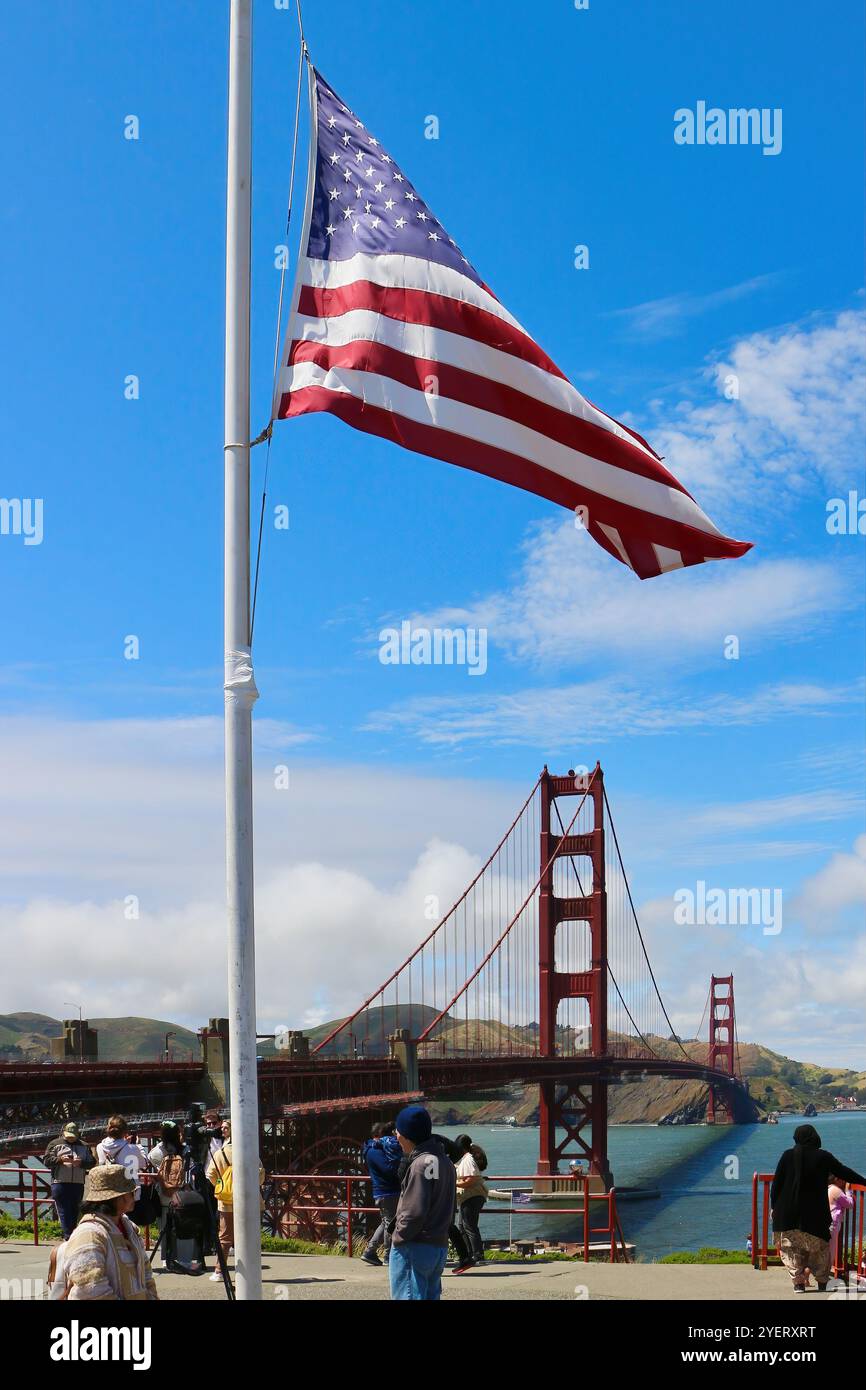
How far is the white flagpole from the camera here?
779 cm

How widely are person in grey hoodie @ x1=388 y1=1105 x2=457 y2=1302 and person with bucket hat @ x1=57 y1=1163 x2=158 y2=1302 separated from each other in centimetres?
142

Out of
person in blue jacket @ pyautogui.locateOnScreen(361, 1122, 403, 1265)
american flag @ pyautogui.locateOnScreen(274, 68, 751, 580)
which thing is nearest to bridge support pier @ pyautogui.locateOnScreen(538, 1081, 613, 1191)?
person in blue jacket @ pyautogui.locateOnScreen(361, 1122, 403, 1265)

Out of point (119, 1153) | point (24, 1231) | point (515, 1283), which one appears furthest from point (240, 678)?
point (24, 1231)

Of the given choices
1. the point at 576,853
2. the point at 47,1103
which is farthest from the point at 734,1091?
the point at 47,1103

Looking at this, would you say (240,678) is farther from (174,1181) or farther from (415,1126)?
(174,1181)

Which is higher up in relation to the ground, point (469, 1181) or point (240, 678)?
point (240, 678)

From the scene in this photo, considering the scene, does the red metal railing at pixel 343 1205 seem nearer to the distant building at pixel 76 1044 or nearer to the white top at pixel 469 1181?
the white top at pixel 469 1181

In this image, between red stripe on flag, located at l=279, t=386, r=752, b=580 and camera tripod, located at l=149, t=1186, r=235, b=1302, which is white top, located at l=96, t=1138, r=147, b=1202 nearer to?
camera tripod, located at l=149, t=1186, r=235, b=1302

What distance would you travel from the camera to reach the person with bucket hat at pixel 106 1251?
6.25 m

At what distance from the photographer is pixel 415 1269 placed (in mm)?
7605

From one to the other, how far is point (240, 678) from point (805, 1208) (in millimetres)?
6693

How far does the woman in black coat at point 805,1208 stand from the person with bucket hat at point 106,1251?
6461mm

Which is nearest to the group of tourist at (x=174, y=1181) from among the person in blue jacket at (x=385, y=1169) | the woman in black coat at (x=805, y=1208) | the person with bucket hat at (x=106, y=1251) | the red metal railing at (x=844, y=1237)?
the person in blue jacket at (x=385, y=1169)
